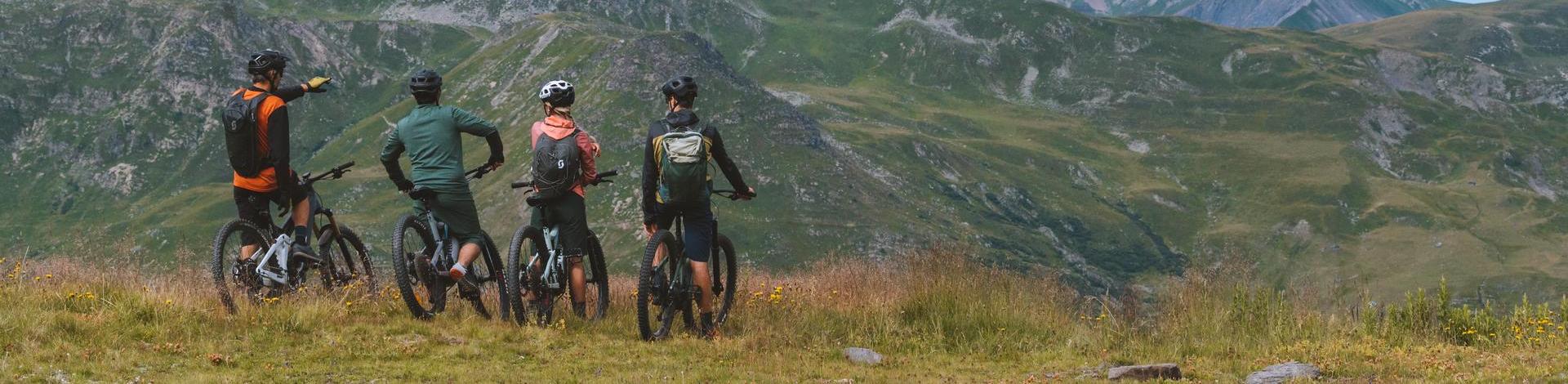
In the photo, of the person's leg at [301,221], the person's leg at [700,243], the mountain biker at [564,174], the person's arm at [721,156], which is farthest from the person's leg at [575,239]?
the person's leg at [301,221]

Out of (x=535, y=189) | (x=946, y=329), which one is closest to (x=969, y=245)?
(x=946, y=329)

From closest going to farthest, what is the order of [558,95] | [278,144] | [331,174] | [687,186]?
[278,144] < [687,186] < [558,95] < [331,174]

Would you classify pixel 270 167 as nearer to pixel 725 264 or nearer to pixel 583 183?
pixel 583 183

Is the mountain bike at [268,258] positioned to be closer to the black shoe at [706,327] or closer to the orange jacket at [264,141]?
the orange jacket at [264,141]

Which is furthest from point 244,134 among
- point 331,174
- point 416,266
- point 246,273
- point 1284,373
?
point 1284,373

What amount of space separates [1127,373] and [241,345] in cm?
805

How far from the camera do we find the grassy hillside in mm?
11297

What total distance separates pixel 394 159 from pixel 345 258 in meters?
1.35

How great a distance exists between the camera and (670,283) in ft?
44.4

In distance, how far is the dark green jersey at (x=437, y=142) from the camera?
43.8ft

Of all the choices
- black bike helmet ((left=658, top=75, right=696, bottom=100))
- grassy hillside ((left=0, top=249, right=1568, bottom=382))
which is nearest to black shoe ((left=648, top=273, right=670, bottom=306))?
grassy hillside ((left=0, top=249, right=1568, bottom=382))

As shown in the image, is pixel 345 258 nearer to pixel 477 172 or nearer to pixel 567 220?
pixel 477 172

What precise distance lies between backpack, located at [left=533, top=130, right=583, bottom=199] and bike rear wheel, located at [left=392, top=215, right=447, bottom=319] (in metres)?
1.27

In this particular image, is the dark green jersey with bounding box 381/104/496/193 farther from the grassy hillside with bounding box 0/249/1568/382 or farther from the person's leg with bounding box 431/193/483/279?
the grassy hillside with bounding box 0/249/1568/382
